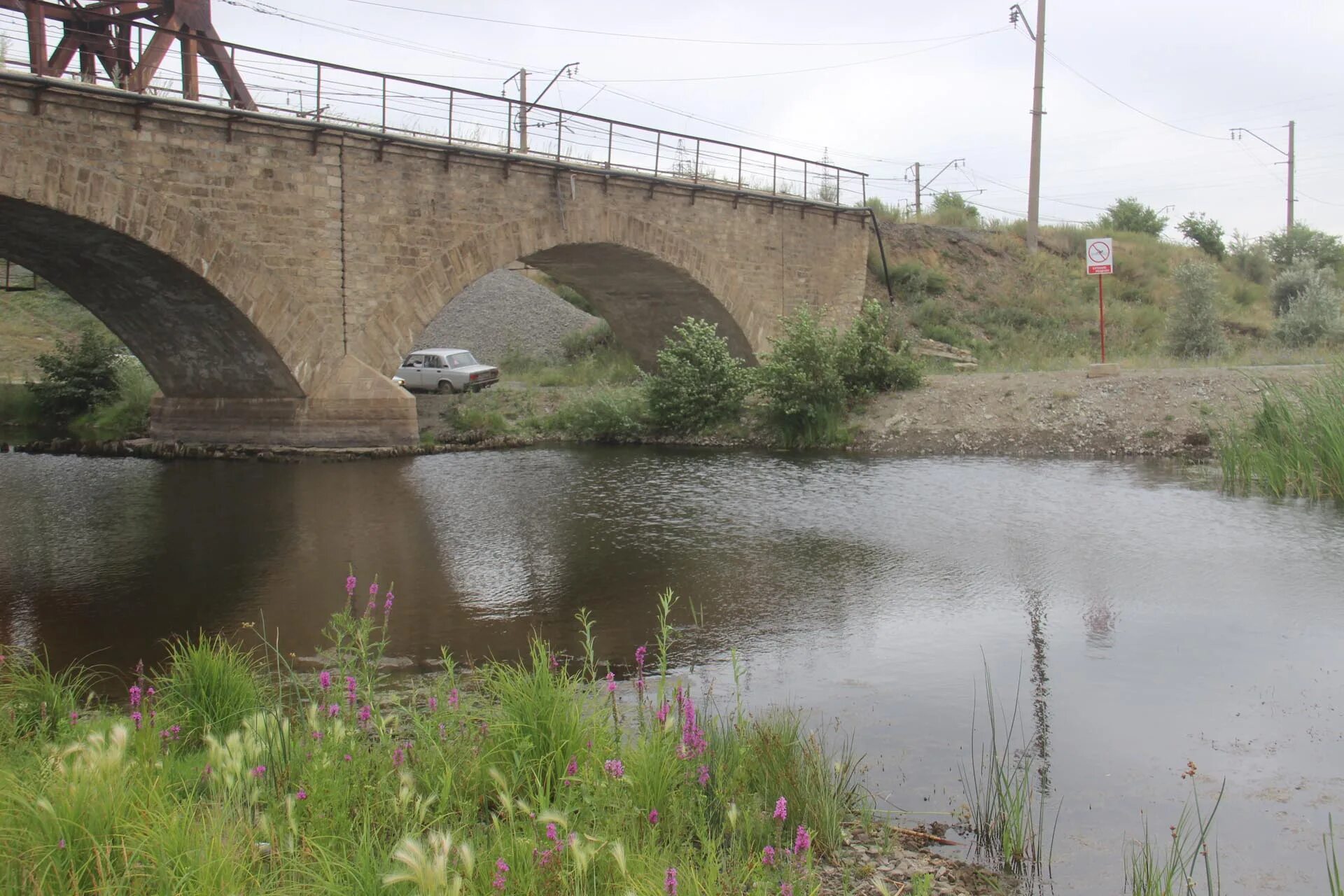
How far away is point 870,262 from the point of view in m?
33.7

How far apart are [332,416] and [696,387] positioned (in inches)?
279

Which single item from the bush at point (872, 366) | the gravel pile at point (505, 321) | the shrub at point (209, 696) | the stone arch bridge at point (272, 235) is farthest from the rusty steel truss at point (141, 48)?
the gravel pile at point (505, 321)

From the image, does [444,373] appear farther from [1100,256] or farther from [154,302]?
[1100,256]

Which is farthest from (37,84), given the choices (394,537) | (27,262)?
(394,537)

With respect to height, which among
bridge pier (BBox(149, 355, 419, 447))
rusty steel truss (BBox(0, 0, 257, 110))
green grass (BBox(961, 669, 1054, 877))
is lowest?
green grass (BBox(961, 669, 1054, 877))

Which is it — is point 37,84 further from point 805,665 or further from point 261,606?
point 805,665

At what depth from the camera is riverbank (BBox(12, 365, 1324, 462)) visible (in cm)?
1755

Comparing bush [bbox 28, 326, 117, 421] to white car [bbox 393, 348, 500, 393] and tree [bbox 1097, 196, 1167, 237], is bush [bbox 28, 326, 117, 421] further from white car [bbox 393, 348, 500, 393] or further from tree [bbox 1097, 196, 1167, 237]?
tree [bbox 1097, 196, 1167, 237]

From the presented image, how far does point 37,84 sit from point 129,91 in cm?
136

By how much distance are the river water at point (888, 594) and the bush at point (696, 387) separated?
5006 millimetres

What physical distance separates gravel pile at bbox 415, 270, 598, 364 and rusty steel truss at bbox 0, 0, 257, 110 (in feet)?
63.2

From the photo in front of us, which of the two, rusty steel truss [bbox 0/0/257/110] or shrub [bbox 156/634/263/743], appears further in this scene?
rusty steel truss [bbox 0/0/257/110]

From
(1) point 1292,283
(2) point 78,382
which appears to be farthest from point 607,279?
(1) point 1292,283

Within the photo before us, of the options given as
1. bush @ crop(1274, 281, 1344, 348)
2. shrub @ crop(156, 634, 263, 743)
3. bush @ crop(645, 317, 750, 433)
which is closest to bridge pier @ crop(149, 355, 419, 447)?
bush @ crop(645, 317, 750, 433)
